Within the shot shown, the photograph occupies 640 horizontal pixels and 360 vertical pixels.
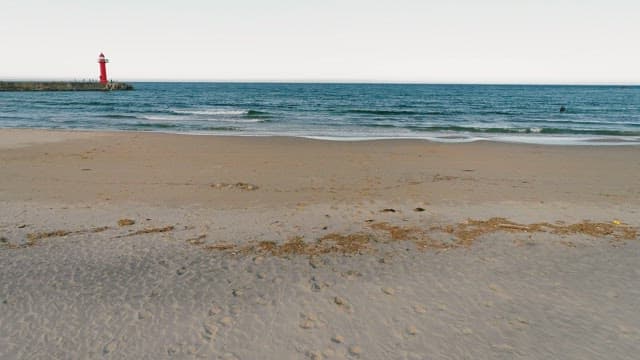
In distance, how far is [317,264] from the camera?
6.59m

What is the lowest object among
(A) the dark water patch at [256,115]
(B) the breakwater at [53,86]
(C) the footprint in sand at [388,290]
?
(C) the footprint in sand at [388,290]

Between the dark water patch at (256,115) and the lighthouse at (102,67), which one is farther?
the lighthouse at (102,67)

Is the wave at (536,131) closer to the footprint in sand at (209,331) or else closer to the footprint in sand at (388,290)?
the footprint in sand at (388,290)

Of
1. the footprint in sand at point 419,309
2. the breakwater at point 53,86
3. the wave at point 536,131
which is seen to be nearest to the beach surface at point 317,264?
the footprint in sand at point 419,309

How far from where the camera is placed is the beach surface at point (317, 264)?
15.4 feet

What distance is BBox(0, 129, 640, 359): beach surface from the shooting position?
15.4 ft

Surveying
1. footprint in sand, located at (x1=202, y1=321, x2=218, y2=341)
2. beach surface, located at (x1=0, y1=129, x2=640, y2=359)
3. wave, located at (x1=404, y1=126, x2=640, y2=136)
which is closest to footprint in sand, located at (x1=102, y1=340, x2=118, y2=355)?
beach surface, located at (x1=0, y1=129, x2=640, y2=359)

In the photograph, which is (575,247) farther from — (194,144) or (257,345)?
(194,144)

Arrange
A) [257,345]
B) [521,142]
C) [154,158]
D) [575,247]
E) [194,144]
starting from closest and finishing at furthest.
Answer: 1. [257,345]
2. [575,247]
3. [154,158]
4. [194,144]
5. [521,142]

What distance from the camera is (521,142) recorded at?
21234 millimetres

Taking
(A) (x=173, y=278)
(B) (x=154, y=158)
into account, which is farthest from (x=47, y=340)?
(B) (x=154, y=158)

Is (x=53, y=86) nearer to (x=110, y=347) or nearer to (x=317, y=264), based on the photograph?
(x=317, y=264)

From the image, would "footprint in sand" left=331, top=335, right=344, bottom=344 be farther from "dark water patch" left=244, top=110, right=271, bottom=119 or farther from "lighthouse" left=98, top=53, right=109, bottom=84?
"lighthouse" left=98, top=53, right=109, bottom=84

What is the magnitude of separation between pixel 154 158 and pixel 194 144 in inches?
→ 140
